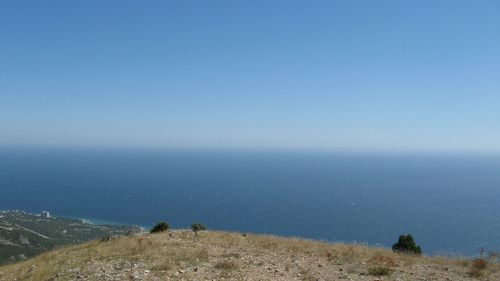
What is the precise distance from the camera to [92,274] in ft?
52.1

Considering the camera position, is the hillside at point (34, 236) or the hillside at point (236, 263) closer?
the hillside at point (236, 263)

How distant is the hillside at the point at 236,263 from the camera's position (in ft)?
51.6

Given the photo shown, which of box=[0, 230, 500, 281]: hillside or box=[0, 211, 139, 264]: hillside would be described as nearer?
box=[0, 230, 500, 281]: hillside

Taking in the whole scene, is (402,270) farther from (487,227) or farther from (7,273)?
(487,227)

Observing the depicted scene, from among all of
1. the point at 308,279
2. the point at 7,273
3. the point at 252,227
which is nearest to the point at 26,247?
the point at 252,227

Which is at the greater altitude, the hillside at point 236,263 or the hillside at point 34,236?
the hillside at point 236,263

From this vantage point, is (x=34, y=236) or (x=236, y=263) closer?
(x=236, y=263)

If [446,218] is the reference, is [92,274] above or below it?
above

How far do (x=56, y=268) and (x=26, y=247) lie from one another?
164460mm

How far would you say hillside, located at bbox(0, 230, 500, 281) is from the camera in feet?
51.6

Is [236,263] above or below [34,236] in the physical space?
above

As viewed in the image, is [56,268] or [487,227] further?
[487,227]

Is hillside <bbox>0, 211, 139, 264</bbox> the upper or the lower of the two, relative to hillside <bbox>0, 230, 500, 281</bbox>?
lower

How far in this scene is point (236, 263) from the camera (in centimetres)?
1733
